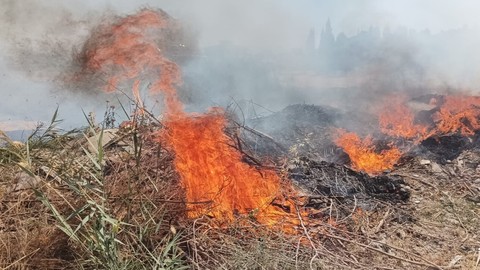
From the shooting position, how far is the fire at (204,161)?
176 inches

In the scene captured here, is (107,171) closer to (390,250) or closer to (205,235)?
(205,235)

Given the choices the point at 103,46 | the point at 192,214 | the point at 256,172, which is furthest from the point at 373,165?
the point at 103,46

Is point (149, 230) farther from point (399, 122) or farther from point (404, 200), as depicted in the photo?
point (399, 122)

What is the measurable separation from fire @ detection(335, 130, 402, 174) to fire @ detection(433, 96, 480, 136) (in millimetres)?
1964

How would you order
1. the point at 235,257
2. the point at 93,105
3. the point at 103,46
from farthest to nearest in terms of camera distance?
1. the point at 93,105
2. the point at 103,46
3. the point at 235,257

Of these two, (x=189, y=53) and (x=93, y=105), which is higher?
(x=189, y=53)

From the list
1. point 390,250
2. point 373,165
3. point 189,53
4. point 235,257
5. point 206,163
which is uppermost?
point 189,53

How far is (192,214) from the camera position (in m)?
4.11

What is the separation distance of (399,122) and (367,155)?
2.74 metres

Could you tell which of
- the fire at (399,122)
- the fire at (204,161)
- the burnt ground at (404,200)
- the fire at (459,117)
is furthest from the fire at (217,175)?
the fire at (459,117)

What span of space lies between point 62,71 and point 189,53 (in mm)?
4492

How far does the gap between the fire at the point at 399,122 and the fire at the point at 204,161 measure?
5.33 meters

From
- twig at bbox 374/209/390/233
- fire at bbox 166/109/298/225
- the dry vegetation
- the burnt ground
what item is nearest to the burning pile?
the burnt ground

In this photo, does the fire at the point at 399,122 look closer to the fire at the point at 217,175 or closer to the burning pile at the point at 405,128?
the burning pile at the point at 405,128
